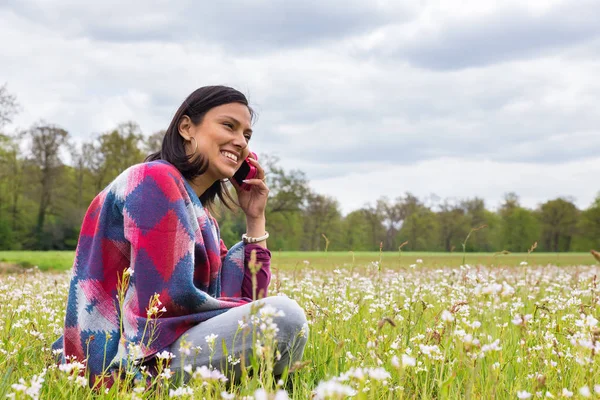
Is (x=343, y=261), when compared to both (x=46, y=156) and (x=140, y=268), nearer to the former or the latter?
(x=140, y=268)

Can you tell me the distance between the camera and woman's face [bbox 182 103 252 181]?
3686 millimetres

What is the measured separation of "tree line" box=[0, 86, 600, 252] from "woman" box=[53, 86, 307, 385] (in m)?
21.1

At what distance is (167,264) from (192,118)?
115 cm

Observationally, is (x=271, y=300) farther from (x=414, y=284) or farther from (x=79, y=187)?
(x=79, y=187)

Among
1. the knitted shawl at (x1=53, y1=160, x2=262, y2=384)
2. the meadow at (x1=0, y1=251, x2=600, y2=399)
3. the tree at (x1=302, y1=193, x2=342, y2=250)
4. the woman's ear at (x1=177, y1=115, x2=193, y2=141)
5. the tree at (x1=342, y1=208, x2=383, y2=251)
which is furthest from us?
Result: the tree at (x1=342, y1=208, x2=383, y2=251)

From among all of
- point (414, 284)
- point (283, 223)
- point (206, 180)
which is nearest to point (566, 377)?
point (206, 180)

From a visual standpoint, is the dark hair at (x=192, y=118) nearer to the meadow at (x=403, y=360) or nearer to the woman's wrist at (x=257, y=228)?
the woman's wrist at (x=257, y=228)

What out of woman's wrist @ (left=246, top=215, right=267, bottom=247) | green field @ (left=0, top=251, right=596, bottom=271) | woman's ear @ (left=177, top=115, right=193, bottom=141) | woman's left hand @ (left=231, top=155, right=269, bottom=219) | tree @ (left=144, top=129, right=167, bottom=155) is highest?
tree @ (left=144, top=129, right=167, bottom=155)

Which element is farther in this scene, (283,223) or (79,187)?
(283,223)

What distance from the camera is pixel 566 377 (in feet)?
9.87

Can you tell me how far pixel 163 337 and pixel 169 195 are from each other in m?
0.79

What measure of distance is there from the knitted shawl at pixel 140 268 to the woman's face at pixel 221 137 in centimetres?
34

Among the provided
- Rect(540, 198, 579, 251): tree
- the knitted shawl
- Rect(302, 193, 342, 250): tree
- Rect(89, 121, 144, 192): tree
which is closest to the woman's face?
the knitted shawl

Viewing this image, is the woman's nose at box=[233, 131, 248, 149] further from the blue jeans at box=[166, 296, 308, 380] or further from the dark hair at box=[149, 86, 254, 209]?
the blue jeans at box=[166, 296, 308, 380]
